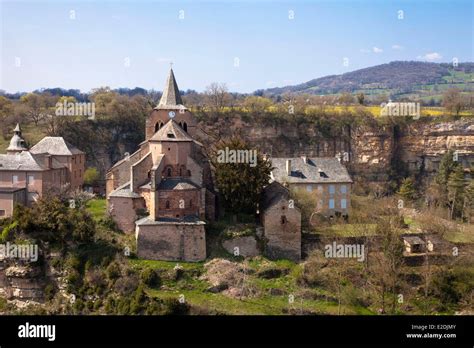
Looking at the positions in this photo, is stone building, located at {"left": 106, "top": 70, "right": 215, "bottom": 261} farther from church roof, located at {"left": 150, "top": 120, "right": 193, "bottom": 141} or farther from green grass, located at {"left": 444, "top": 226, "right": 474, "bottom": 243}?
green grass, located at {"left": 444, "top": 226, "right": 474, "bottom": 243}

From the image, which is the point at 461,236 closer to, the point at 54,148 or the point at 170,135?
the point at 170,135

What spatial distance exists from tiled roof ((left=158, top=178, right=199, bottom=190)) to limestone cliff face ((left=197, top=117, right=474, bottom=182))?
3481 cm

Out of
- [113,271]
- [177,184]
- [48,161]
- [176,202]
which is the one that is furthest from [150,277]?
[48,161]

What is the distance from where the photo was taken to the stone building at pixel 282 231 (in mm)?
32875

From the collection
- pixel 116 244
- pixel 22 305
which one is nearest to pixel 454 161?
pixel 116 244

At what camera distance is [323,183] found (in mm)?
43094

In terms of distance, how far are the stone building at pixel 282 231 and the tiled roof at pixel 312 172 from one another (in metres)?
9.49

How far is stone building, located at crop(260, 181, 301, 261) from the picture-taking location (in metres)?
32.9

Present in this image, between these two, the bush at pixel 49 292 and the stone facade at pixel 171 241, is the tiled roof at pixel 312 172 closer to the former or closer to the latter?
the stone facade at pixel 171 241

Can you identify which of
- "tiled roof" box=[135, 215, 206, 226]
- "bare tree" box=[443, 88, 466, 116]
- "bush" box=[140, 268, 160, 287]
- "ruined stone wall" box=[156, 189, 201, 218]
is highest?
"bare tree" box=[443, 88, 466, 116]

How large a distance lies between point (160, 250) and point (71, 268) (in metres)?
5.13

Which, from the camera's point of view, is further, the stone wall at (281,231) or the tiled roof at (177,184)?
the stone wall at (281,231)

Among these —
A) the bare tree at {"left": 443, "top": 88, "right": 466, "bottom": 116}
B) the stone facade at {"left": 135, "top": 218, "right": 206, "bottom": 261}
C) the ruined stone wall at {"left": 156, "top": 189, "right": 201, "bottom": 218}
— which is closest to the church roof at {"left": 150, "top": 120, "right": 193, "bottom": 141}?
the ruined stone wall at {"left": 156, "top": 189, "right": 201, "bottom": 218}

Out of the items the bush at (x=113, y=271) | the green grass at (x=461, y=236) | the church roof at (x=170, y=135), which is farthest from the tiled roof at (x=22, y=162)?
the green grass at (x=461, y=236)
